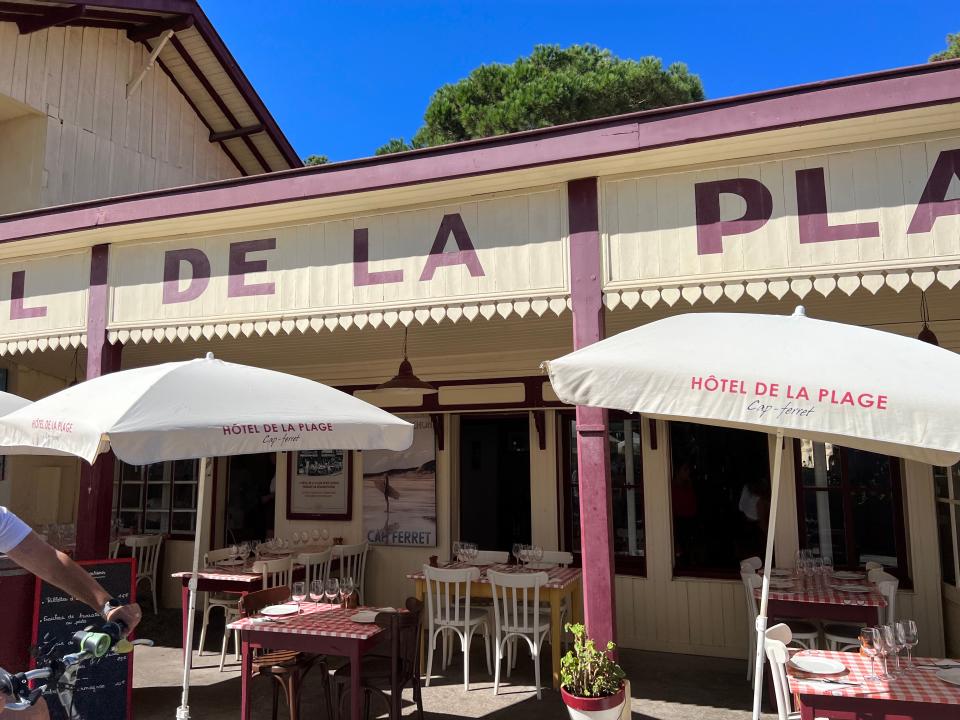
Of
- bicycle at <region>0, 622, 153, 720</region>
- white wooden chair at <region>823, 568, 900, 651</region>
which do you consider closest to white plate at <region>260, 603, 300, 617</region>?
bicycle at <region>0, 622, 153, 720</region>

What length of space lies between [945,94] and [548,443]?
5.06 metres

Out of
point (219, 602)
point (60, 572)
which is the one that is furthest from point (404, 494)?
point (60, 572)

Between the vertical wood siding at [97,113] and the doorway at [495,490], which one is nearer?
the vertical wood siding at [97,113]

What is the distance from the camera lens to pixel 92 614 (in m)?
4.91

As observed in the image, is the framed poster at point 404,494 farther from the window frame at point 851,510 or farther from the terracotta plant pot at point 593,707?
the terracotta plant pot at point 593,707

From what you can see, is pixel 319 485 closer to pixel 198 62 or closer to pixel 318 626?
pixel 318 626

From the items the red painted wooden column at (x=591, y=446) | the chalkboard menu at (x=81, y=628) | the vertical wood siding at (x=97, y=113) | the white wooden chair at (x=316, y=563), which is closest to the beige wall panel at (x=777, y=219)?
the red painted wooden column at (x=591, y=446)

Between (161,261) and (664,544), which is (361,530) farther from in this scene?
(161,261)

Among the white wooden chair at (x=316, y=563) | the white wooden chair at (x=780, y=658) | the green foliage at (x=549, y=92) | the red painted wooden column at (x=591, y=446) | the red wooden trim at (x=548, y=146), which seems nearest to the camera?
the white wooden chair at (x=780, y=658)

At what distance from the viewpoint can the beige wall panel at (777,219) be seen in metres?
4.03

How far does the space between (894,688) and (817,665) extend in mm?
367

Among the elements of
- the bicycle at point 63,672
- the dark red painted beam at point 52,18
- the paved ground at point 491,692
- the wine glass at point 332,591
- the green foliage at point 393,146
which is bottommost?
the paved ground at point 491,692

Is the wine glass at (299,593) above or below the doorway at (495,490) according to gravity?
Result: below

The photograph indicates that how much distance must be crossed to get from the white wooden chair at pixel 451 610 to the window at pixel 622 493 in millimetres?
1716
